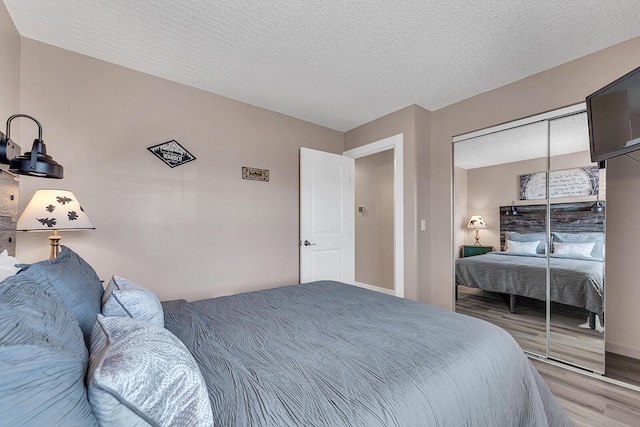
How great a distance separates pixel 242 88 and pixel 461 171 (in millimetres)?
2476

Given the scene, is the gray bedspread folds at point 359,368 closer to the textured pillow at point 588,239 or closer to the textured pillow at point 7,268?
the textured pillow at point 7,268

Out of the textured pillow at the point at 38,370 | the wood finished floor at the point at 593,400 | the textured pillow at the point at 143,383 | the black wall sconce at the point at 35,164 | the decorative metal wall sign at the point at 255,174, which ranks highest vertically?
the decorative metal wall sign at the point at 255,174

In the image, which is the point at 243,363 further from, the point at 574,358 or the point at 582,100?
the point at 582,100

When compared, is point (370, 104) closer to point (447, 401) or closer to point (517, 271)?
point (517, 271)

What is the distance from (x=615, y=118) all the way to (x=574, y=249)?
42.0 inches

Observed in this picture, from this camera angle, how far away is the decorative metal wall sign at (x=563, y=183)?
221cm

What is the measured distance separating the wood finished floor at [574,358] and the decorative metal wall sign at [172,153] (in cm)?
316

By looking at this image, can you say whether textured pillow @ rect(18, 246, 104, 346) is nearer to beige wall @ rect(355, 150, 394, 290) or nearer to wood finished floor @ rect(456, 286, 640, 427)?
wood finished floor @ rect(456, 286, 640, 427)

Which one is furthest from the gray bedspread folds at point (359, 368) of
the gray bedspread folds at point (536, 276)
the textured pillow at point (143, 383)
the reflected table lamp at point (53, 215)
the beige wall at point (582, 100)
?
the beige wall at point (582, 100)

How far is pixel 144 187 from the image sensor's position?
2416 mm

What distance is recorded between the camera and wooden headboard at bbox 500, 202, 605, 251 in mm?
2201

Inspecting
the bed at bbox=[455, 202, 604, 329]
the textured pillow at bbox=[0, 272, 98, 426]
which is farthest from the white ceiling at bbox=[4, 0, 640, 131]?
the textured pillow at bbox=[0, 272, 98, 426]

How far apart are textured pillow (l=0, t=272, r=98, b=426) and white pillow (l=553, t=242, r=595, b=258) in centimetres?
309

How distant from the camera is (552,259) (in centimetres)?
238
